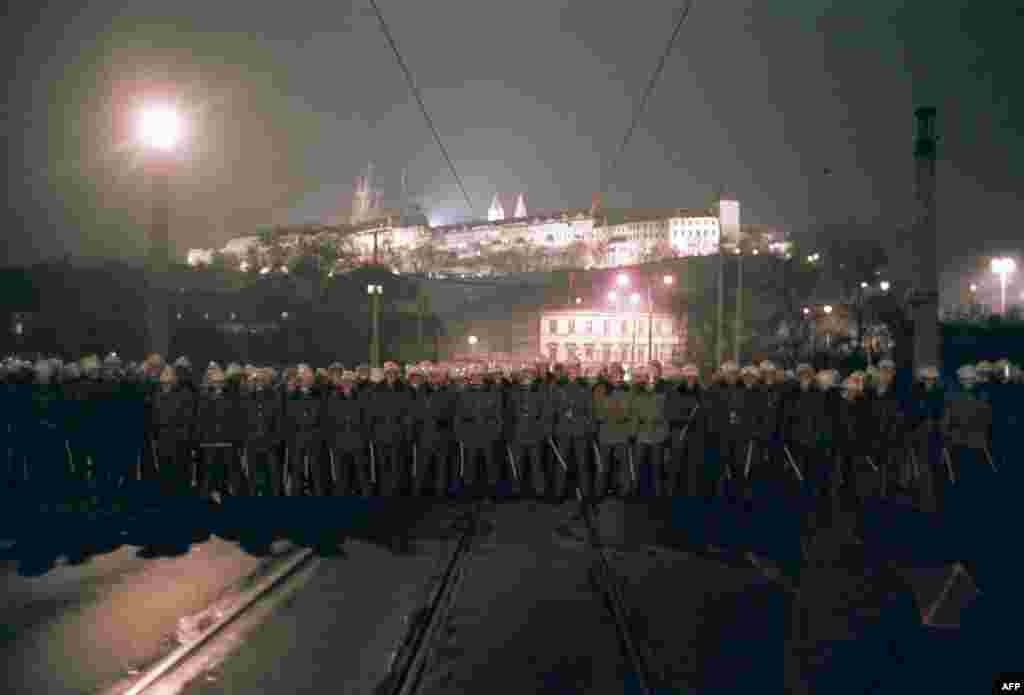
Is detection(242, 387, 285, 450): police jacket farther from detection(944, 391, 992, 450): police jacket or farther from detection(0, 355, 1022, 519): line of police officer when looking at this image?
detection(944, 391, 992, 450): police jacket

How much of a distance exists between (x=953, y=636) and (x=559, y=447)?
25.5 feet

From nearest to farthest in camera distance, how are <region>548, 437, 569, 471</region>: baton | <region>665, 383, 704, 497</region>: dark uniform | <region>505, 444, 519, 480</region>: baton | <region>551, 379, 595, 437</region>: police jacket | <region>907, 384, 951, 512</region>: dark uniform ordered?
<region>907, 384, 951, 512</region>: dark uniform → <region>665, 383, 704, 497</region>: dark uniform → <region>551, 379, 595, 437</region>: police jacket → <region>548, 437, 569, 471</region>: baton → <region>505, 444, 519, 480</region>: baton

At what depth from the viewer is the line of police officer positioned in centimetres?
1390

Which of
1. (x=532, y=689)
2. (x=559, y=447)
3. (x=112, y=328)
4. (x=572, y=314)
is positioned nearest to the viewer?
(x=532, y=689)

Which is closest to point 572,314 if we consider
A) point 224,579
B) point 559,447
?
point 559,447

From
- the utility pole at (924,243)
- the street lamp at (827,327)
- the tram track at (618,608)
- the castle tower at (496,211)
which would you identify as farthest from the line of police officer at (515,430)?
the castle tower at (496,211)

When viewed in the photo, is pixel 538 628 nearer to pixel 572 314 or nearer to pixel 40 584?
pixel 40 584

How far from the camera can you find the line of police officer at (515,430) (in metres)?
13.9

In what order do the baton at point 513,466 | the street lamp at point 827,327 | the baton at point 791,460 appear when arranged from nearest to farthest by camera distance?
the baton at point 791,460 < the baton at point 513,466 < the street lamp at point 827,327

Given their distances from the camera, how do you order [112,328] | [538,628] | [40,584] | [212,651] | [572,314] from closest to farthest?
[212,651], [538,628], [40,584], [112,328], [572,314]

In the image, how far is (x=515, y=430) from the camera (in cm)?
1477

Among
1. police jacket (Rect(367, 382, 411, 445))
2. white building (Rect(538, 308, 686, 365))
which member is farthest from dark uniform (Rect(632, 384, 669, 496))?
white building (Rect(538, 308, 686, 365))

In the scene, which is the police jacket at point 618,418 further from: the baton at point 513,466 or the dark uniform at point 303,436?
the dark uniform at point 303,436

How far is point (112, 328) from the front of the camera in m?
66.6
